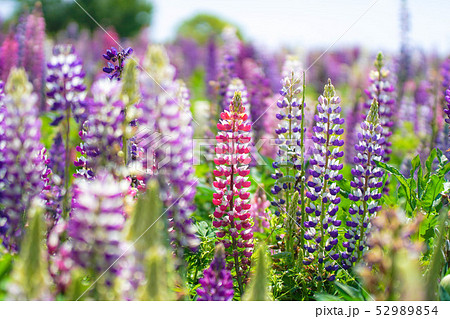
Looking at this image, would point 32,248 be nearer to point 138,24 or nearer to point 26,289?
point 26,289

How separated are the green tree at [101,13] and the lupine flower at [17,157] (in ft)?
37.4

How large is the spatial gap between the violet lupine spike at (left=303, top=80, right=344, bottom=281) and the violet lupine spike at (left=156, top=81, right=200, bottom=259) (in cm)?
84

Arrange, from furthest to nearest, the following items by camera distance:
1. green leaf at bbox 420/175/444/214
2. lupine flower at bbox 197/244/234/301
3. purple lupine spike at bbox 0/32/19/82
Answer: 1. purple lupine spike at bbox 0/32/19/82
2. green leaf at bbox 420/175/444/214
3. lupine flower at bbox 197/244/234/301

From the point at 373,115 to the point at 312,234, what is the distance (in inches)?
31.9

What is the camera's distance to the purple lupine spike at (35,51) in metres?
5.65

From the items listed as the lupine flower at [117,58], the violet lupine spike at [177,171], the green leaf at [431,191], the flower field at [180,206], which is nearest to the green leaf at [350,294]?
the flower field at [180,206]

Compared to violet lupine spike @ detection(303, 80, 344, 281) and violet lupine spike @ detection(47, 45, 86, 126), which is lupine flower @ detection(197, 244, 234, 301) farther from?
Result: violet lupine spike @ detection(47, 45, 86, 126)

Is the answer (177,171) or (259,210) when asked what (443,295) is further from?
(259,210)

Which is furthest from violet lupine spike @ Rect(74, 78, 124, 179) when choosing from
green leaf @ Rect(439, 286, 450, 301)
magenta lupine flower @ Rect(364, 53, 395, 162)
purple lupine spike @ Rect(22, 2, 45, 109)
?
purple lupine spike @ Rect(22, 2, 45, 109)

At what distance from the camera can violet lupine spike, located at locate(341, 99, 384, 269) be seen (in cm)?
293

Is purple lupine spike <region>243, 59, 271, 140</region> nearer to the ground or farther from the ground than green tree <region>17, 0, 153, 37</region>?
nearer to the ground

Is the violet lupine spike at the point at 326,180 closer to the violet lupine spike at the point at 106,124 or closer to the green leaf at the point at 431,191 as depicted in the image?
the green leaf at the point at 431,191

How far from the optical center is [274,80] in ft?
29.3

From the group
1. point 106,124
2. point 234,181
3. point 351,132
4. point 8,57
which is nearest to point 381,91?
point 234,181
